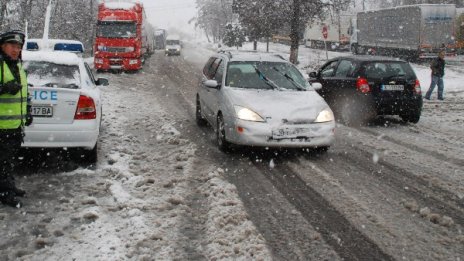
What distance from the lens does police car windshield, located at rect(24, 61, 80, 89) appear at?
6319 millimetres

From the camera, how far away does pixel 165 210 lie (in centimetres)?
522

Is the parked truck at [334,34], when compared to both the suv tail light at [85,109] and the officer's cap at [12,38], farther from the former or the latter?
the officer's cap at [12,38]

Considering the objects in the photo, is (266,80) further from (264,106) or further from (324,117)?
(324,117)

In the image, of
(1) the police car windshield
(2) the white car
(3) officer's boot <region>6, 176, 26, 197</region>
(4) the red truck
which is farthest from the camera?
(4) the red truck

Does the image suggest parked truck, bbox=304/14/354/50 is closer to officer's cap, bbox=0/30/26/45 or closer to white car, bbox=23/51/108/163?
white car, bbox=23/51/108/163

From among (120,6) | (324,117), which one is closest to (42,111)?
(324,117)

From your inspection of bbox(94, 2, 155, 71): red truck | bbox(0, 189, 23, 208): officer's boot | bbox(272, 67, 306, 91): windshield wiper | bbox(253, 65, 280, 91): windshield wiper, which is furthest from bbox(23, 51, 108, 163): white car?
bbox(94, 2, 155, 71): red truck

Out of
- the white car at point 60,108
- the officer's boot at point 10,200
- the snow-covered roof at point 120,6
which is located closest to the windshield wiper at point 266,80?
the white car at point 60,108

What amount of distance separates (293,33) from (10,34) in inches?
948

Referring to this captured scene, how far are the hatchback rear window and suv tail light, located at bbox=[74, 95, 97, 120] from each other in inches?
259

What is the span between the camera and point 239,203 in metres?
5.42

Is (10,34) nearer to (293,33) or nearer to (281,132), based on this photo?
(281,132)

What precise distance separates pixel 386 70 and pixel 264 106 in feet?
15.1

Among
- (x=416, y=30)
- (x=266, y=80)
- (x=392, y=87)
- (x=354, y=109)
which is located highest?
(x=416, y=30)
